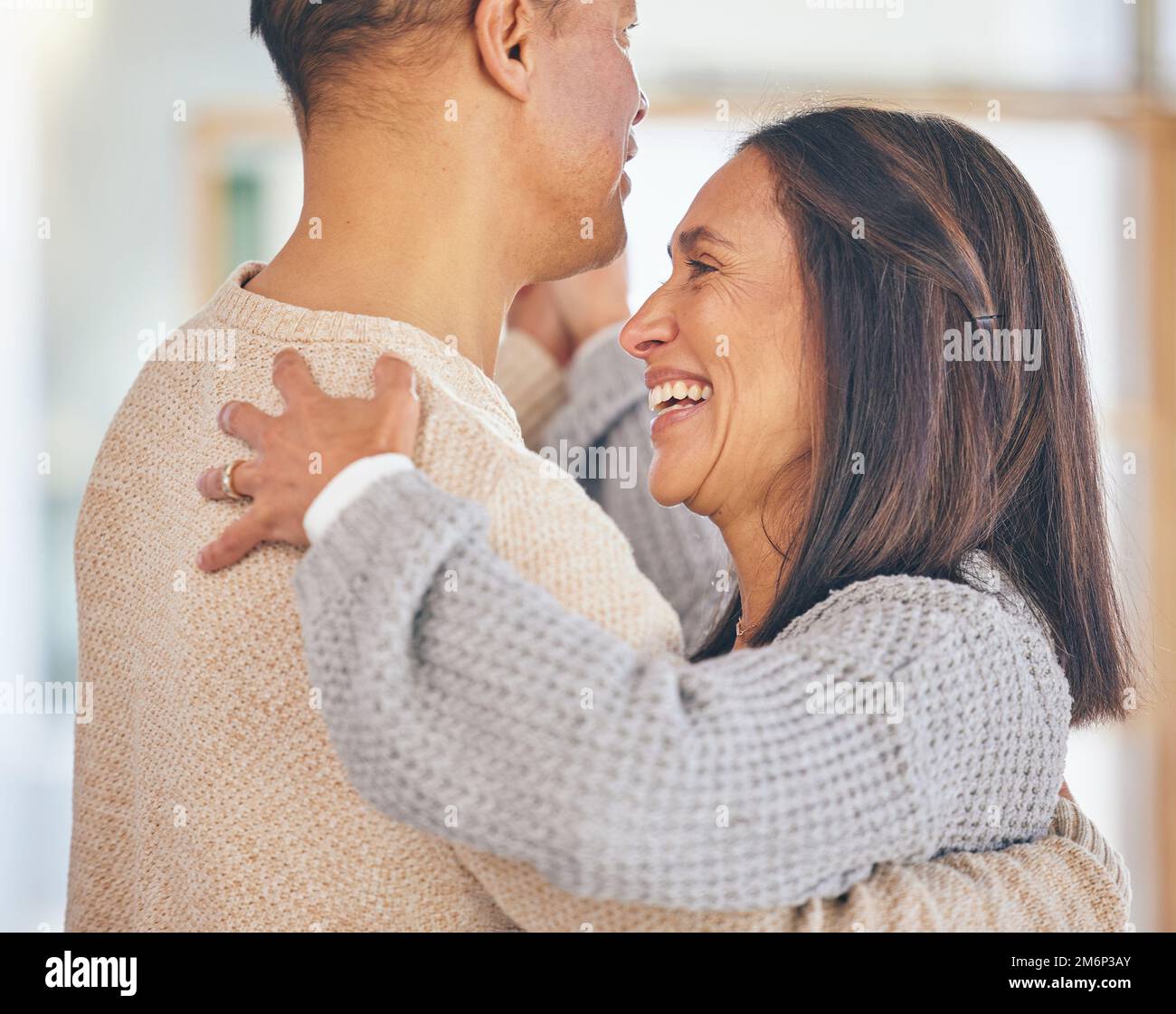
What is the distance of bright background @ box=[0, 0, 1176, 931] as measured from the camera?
296cm

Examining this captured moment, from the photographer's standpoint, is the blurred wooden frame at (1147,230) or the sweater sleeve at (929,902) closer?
the sweater sleeve at (929,902)

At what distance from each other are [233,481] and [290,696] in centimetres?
15

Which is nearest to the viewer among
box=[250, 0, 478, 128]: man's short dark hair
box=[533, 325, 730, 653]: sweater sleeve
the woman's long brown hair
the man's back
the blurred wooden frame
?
the man's back

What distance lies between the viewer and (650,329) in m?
1.23

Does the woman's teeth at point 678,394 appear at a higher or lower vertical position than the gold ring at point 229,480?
higher

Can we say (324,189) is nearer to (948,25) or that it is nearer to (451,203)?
(451,203)

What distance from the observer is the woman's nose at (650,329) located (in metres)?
1.22

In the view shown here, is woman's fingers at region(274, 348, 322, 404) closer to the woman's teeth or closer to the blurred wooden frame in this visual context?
the woman's teeth

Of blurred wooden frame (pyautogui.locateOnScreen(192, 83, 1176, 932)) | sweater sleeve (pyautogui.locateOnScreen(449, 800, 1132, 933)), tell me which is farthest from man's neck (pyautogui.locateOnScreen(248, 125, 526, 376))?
blurred wooden frame (pyautogui.locateOnScreen(192, 83, 1176, 932))

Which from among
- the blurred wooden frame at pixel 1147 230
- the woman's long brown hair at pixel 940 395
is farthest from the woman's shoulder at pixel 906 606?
the blurred wooden frame at pixel 1147 230

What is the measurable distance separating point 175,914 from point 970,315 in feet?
2.67

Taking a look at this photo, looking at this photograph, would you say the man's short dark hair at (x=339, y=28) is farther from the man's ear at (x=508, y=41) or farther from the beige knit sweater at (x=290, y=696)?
the beige knit sweater at (x=290, y=696)

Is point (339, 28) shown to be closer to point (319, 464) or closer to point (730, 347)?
point (319, 464)
